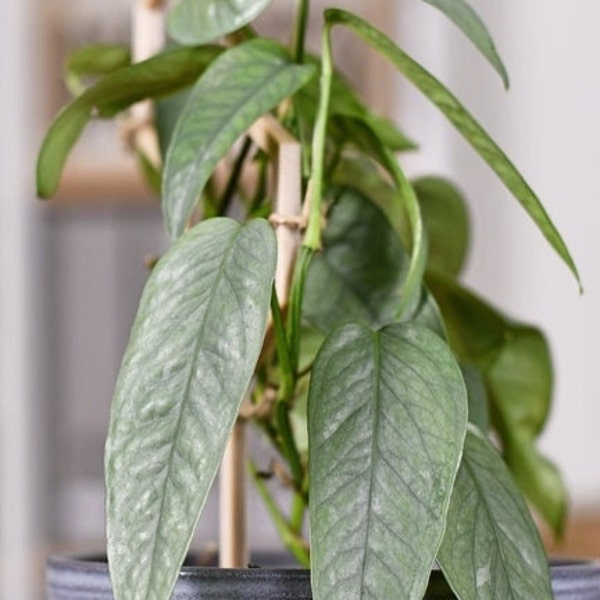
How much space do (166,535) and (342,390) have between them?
9 centimetres

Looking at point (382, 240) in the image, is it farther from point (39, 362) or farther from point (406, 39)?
point (39, 362)

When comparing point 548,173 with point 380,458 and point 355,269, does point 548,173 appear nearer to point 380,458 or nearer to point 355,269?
point 355,269

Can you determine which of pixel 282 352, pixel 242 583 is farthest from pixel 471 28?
pixel 242 583

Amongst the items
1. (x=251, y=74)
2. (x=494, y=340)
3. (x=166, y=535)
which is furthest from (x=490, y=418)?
(x=166, y=535)

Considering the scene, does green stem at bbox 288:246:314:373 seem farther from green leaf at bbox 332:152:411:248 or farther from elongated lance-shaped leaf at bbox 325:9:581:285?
green leaf at bbox 332:152:411:248

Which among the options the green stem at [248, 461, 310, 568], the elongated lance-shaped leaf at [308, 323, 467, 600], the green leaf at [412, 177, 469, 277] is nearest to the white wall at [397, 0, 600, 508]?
the green leaf at [412, 177, 469, 277]

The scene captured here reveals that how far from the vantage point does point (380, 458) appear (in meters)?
0.50

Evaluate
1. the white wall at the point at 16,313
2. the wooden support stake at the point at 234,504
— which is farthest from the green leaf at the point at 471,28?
the white wall at the point at 16,313

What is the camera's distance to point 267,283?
1.66ft

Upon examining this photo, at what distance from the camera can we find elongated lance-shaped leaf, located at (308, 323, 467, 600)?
1.54 feet

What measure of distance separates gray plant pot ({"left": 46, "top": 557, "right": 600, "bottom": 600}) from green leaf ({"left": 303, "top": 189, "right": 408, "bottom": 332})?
0.17m

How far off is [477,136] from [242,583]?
212 mm

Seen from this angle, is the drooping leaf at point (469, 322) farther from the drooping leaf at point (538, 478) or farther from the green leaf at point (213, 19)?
the green leaf at point (213, 19)

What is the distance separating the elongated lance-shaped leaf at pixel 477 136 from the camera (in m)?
0.58
